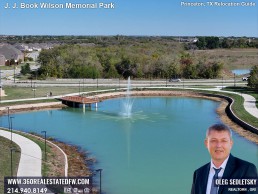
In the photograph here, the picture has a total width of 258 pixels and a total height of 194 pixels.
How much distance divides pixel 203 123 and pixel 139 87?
17.8 m

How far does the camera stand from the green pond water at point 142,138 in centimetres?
1780

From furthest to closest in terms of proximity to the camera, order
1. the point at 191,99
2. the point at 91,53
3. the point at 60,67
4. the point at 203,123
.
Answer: the point at 91,53 → the point at 60,67 → the point at 191,99 → the point at 203,123

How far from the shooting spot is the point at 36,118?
108ft

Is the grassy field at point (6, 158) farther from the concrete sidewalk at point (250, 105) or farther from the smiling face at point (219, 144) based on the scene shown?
the concrete sidewalk at point (250, 105)

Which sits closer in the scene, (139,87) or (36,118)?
(36,118)

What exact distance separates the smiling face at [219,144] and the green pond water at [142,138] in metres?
13.3

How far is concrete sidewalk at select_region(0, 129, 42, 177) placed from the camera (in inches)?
655

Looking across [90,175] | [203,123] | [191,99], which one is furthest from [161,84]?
[90,175]

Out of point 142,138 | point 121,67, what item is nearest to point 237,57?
point 121,67

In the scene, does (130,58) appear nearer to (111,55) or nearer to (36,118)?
(111,55)

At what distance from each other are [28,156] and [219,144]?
55.6 feet

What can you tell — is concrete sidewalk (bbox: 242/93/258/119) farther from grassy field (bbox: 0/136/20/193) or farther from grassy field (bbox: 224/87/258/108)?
grassy field (bbox: 0/136/20/193)

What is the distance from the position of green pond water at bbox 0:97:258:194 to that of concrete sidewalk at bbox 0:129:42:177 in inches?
102

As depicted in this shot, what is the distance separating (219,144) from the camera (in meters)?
3.06
